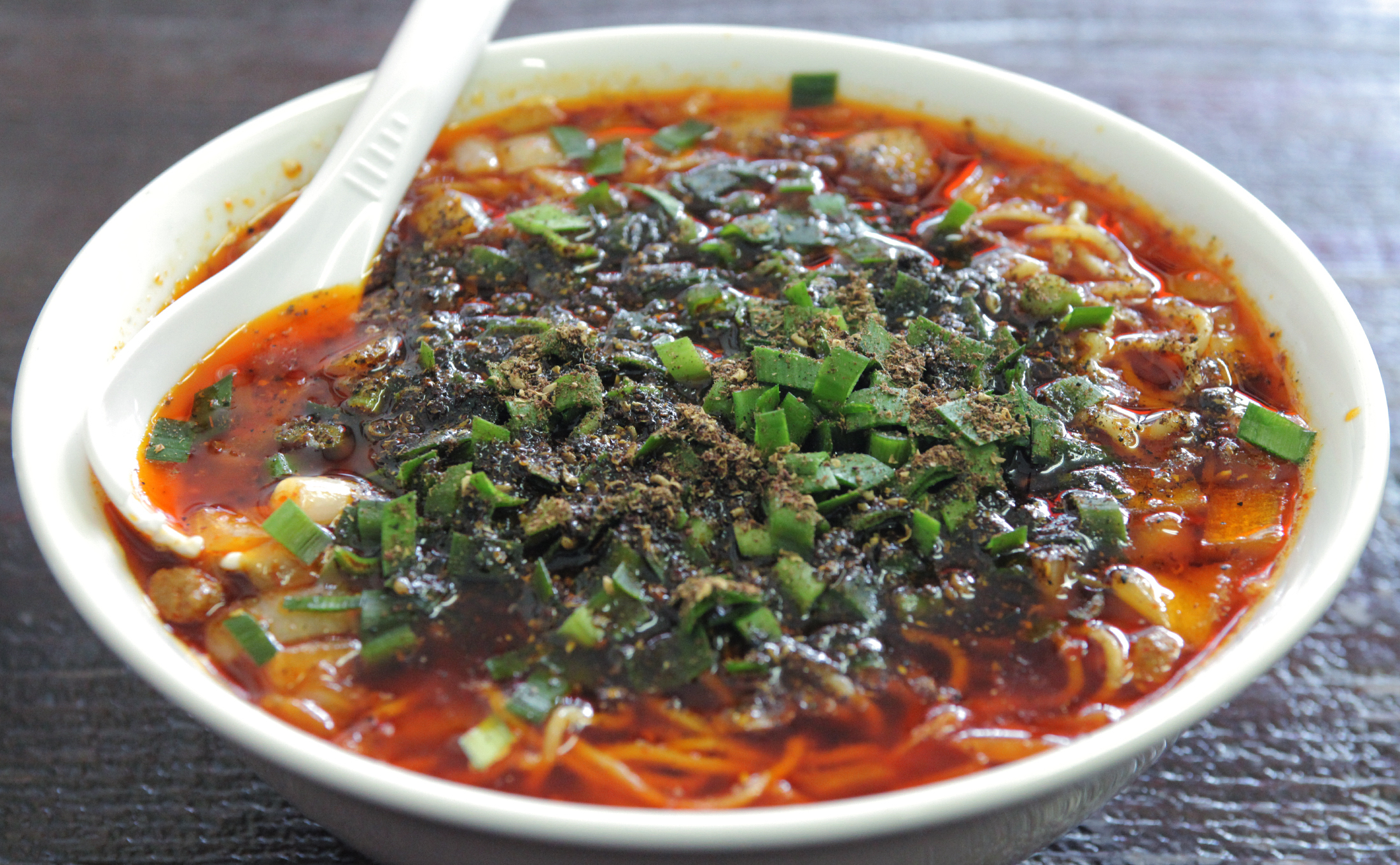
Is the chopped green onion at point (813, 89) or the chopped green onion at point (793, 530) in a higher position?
the chopped green onion at point (813, 89)

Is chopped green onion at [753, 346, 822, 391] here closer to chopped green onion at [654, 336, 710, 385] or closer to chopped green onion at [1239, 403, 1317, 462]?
chopped green onion at [654, 336, 710, 385]

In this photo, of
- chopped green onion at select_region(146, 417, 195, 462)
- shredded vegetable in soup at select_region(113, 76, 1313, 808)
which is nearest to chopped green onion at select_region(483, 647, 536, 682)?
shredded vegetable in soup at select_region(113, 76, 1313, 808)

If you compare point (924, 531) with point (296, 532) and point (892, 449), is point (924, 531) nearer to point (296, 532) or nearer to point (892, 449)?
point (892, 449)

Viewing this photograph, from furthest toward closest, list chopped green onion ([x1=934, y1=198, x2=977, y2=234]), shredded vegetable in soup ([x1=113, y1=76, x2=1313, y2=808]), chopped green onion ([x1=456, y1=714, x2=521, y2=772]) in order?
1. chopped green onion ([x1=934, y1=198, x2=977, y2=234])
2. shredded vegetable in soup ([x1=113, y1=76, x2=1313, y2=808])
3. chopped green onion ([x1=456, y1=714, x2=521, y2=772])

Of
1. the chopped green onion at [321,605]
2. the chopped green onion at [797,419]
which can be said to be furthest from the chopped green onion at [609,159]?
the chopped green onion at [321,605]

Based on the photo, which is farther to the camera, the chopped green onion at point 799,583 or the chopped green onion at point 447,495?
the chopped green onion at point 447,495

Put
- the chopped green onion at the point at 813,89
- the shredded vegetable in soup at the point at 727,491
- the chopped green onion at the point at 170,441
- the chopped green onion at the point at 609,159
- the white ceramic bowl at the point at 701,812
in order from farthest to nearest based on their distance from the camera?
the chopped green onion at the point at 813,89 < the chopped green onion at the point at 609,159 < the chopped green onion at the point at 170,441 < the shredded vegetable in soup at the point at 727,491 < the white ceramic bowl at the point at 701,812

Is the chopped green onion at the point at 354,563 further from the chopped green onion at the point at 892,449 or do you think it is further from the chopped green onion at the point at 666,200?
the chopped green onion at the point at 666,200
